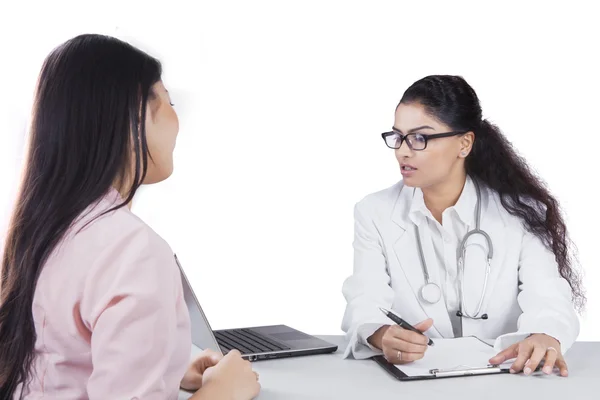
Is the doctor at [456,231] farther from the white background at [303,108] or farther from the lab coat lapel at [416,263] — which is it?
the white background at [303,108]

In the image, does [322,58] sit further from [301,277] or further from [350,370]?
[350,370]

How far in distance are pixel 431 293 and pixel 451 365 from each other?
0.50 meters

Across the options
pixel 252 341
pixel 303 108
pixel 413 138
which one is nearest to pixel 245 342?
pixel 252 341

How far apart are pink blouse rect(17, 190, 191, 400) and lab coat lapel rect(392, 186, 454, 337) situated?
3.85ft

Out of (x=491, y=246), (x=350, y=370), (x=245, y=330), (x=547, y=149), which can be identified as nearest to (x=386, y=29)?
(x=547, y=149)

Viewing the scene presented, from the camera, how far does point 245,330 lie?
201 cm

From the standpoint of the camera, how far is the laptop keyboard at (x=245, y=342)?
1745 mm

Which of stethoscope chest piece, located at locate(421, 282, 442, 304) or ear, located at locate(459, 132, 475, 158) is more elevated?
ear, located at locate(459, 132, 475, 158)

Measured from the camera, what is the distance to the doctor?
2039 mm

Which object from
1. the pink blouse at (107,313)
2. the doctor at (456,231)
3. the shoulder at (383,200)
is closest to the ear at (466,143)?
the doctor at (456,231)

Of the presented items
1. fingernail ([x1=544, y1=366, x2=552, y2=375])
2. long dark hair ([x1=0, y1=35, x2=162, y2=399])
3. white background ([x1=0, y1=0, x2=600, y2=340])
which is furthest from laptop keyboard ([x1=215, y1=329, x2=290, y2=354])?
white background ([x1=0, y1=0, x2=600, y2=340])

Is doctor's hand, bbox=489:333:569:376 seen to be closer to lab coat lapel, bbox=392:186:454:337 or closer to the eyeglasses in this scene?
lab coat lapel, bbox=392:186:454:337

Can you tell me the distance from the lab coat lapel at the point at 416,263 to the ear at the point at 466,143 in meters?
0.25

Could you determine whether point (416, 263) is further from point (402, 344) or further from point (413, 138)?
point (402, 344)
